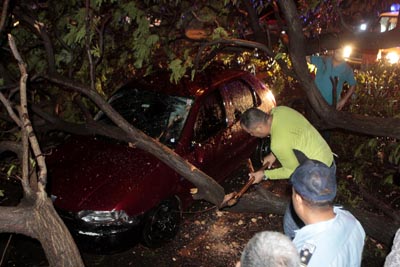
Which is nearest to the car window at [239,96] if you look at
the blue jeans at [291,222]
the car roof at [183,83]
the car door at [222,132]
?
the car door at [222,132]

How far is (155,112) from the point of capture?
509 centimetres

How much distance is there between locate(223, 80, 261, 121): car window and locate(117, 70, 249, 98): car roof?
0.15 m

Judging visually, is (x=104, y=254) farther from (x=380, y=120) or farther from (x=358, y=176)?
(x=358, y=176)

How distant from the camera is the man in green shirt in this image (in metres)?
3.47

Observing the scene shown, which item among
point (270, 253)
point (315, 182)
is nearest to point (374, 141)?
point (315, 182)

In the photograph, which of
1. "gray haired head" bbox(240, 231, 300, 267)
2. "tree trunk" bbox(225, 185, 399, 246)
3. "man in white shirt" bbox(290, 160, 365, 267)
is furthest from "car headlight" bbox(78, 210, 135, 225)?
"gray haired head" bbox(240, 231, 300, 267)

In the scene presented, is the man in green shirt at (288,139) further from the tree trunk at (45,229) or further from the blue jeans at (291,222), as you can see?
the tree trunk at (45,229)

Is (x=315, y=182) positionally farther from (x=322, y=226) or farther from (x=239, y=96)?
(x=239, y=96)

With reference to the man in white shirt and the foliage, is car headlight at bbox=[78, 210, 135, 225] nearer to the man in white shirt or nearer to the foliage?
the man in white shirt

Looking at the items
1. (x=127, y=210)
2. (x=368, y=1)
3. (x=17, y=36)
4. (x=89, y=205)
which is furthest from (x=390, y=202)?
(x=17, y=36)

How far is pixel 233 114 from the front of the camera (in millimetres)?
5570

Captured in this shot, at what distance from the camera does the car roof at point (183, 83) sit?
522 cm

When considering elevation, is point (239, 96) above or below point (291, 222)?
above

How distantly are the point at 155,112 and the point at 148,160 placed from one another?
32.2 inches
